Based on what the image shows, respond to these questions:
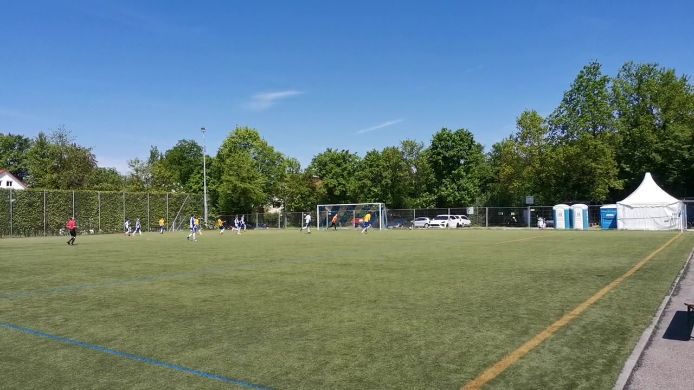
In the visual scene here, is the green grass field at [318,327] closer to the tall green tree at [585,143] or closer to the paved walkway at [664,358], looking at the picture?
the paved walkway at [664,358]

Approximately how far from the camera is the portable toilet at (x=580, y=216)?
153 ft

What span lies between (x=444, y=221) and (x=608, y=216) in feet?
54.3

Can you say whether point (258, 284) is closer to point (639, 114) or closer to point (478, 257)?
point (478, 257)

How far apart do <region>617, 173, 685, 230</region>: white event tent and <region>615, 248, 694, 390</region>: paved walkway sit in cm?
4011

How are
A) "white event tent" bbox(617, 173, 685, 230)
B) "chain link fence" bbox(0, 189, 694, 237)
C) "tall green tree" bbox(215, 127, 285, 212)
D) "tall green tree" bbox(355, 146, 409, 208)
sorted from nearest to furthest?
1. "white event tent" bbox(617, 173, 685, 230)
2. "chain link fence" bbox(0, 189, 694, 237)
3. "tall green tree" bbox(215, 127, 285, 212)
4. "tall green tree" bbox(355, 146, 409, 208)

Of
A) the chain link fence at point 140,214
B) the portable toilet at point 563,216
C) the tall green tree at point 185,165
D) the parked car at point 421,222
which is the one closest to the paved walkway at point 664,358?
the chain link fence at point 140,214

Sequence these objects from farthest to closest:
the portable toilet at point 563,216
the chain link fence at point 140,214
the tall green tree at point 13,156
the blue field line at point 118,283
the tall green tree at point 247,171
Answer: the tall green tree at point 13,156
the tall green tree at point 247,171
the portable toilet at point 563,216
the chain link fence at point 140,214
the blue field line at point 118,283

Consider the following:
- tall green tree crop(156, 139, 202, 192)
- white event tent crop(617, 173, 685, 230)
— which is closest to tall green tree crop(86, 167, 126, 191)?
tall green tree crop(156, 139, 202, 192)

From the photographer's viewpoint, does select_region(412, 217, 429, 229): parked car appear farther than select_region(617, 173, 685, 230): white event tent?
Yes

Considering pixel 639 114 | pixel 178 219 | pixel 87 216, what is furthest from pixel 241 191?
pixel 639 114

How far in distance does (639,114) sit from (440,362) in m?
66.5

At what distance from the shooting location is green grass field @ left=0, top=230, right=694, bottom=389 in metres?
5.07

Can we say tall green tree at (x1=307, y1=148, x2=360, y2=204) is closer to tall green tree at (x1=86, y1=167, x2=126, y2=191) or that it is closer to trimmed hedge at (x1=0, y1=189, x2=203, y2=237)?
trimmed hedge at (x1=0, y1=189, x2=203, y2=237)

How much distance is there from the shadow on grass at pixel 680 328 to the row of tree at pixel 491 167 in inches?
2052
